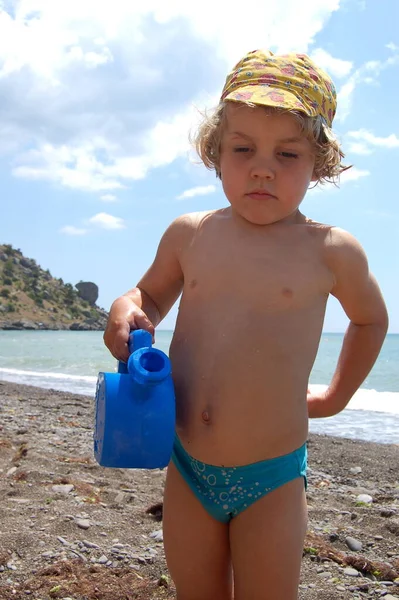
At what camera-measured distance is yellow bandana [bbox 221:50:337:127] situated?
2043 millimetres

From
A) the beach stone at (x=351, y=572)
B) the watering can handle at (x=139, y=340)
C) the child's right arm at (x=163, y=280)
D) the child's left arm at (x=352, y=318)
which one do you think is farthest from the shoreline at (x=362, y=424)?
the watering can handle at (x=139, y=340)

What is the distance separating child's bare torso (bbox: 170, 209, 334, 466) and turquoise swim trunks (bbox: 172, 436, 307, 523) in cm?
3

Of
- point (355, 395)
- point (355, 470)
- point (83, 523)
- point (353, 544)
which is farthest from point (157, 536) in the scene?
point (355, 395)

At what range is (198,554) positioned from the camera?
1984mm

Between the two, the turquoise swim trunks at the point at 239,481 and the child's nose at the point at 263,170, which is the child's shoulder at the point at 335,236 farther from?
the turquoise swim trunks at the point at 239,481

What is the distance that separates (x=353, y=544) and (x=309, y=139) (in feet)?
7.65

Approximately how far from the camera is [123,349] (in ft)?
6.56

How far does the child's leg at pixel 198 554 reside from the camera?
78.2 inches

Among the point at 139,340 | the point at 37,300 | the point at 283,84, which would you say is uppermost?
the point at 37,300

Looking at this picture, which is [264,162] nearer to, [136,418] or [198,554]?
[136,418]

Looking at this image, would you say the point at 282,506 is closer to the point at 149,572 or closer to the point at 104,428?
the point at 104,428

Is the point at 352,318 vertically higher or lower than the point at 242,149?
lower

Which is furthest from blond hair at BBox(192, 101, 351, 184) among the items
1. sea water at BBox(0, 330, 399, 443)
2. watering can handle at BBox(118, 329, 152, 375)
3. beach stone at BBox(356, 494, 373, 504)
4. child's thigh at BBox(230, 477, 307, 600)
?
sea water at BBox(0, 330, 399, 443)

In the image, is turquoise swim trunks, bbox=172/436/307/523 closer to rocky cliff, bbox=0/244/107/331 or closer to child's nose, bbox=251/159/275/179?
child's nose, bbox=251/159/275/179
